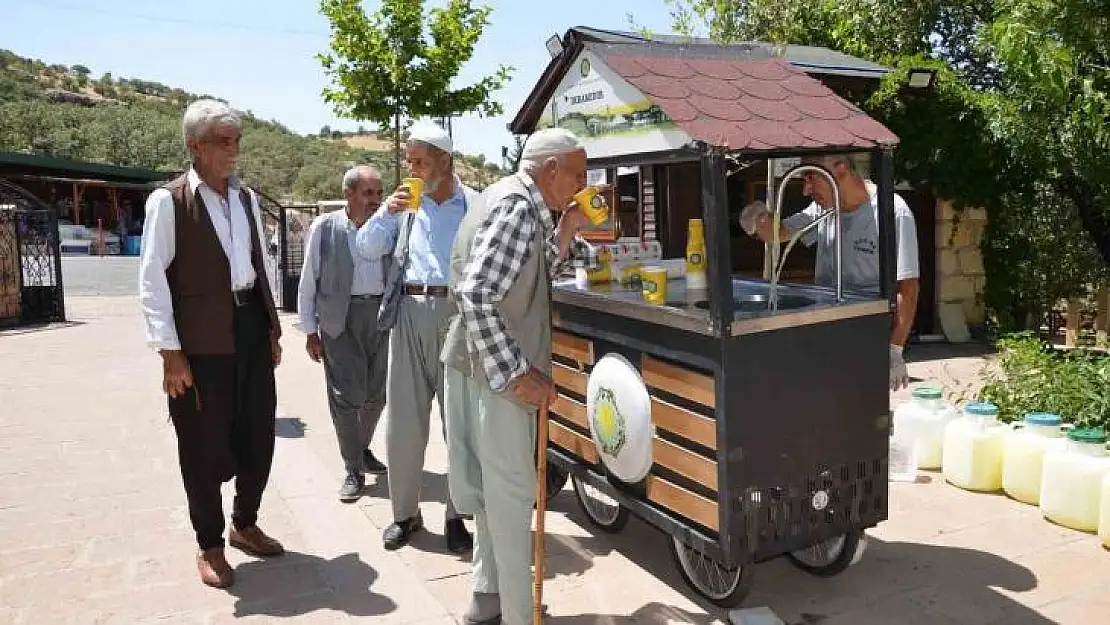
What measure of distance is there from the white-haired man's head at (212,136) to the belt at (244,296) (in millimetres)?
492

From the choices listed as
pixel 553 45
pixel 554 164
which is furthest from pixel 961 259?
→ pixel 554 164

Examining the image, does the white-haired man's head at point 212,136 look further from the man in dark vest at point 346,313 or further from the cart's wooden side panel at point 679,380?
the cart's wooden side panel at point 679,380

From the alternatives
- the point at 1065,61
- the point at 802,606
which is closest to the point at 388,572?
the point at 802,606

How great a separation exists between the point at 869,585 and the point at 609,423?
4.29ft

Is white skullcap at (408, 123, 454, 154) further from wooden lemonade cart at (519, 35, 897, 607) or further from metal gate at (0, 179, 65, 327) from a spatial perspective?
metal gate at (0, 179, 65, 327)

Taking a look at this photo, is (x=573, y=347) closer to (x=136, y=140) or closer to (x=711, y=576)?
(x=711, y=576)

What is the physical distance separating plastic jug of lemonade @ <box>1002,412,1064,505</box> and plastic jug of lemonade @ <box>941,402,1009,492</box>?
10 cm

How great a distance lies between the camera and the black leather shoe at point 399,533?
425cm

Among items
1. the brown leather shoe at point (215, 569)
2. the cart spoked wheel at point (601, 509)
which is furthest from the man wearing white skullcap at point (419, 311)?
the brown leather shoe at point (215, 569)

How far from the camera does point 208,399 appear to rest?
3.70m

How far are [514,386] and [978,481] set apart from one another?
3.14 m

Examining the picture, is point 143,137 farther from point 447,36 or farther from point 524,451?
point 524,451

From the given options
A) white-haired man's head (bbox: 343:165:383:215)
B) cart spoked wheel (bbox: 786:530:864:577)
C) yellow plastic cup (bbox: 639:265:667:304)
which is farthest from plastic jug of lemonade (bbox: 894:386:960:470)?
white-haired man's head (bbox: 343:165:383:215)

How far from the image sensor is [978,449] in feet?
15.6
